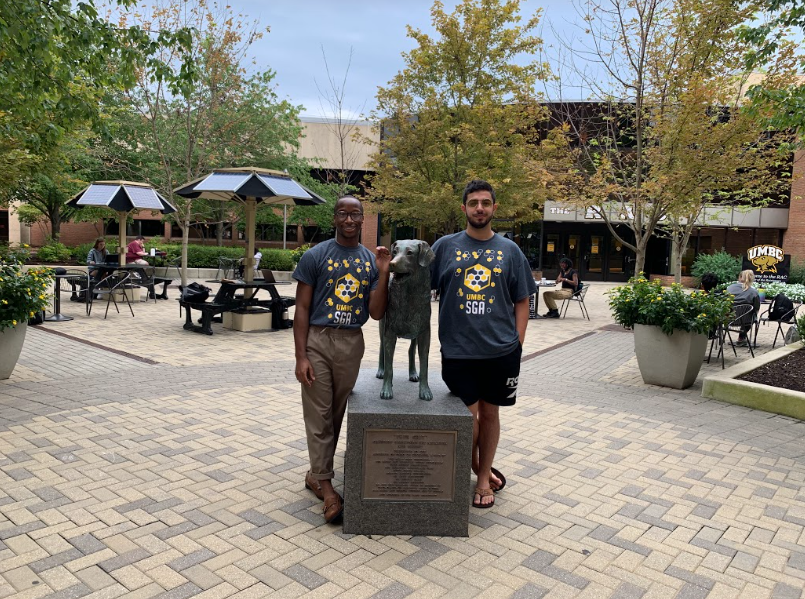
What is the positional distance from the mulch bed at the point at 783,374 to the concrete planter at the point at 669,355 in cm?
54

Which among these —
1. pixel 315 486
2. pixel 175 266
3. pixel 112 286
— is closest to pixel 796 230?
pixel 175 266

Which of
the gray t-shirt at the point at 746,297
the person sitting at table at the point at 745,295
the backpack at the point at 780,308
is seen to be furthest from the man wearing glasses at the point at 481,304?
the backpack at the point at 780,308

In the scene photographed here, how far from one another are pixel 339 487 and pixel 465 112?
46.5 ft

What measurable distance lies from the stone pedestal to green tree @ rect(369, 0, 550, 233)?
13102 mm

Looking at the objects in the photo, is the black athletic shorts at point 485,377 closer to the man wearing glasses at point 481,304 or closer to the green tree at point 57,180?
the man wearing glasses at point 481,304

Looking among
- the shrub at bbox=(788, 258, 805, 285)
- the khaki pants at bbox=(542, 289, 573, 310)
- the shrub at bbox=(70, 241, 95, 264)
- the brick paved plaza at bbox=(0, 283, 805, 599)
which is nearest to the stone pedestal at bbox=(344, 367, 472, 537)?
the brick paved plaza at bbox=(0, 283, 805, 599)

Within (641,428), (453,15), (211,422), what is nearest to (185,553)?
(211,422)

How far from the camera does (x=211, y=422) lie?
540 centimetres

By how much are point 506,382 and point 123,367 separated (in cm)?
552

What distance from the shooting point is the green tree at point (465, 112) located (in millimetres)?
16359

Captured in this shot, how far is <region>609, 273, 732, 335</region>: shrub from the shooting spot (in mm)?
7207

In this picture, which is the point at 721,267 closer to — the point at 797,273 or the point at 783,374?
the point at 797,273

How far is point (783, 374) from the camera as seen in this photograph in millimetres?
7344

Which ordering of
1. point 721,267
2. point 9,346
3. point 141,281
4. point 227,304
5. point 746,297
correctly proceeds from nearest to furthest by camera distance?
point 9,346 < point 746,297 < point 227,304 < point 141,281 < point 721,267
